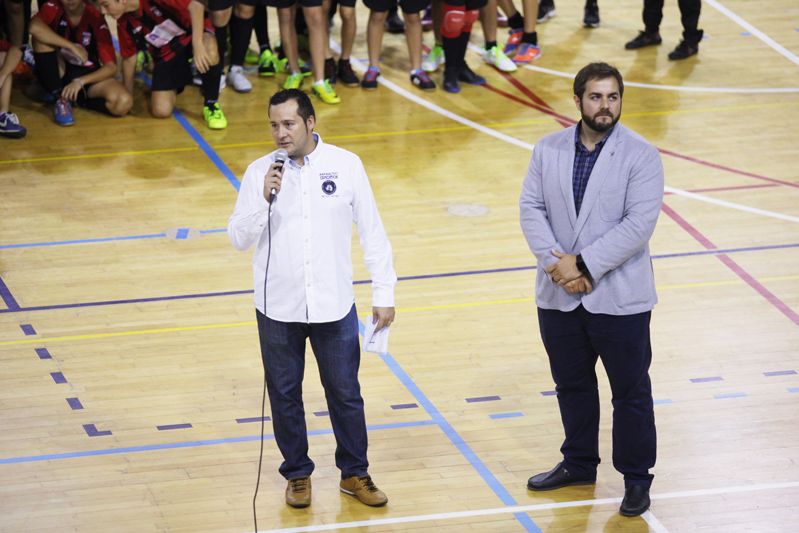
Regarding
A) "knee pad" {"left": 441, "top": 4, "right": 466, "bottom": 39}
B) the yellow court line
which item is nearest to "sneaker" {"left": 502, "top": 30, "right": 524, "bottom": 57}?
"knee pad" {"left": 441, "top": 4, "right": 466, "bottom": 39}

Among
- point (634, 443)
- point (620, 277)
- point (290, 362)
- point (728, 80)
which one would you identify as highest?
point (620, 277)

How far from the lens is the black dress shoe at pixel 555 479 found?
564cm

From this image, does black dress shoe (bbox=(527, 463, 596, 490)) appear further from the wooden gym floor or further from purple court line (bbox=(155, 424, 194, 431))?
purple court line (bbox=(155, 424, 194, 431))

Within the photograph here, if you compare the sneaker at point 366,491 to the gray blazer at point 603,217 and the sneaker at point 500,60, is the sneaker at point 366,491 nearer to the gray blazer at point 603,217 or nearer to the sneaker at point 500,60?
the gray blazer at point 603,217

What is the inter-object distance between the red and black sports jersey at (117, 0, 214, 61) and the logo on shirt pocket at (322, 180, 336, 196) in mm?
5381

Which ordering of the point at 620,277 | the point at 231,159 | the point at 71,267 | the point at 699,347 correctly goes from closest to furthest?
the point at 620,277 → the point at 699,347 → the point at 71,267 → the point at 231,159

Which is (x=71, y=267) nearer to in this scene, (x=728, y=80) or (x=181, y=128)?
(x=181, y=128)

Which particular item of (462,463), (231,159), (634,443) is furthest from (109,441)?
(231,159)

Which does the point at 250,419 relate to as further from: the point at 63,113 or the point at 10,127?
the point at 63,113

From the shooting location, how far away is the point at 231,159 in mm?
9531

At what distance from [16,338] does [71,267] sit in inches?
37.1

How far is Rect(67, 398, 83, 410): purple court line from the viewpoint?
6.32m

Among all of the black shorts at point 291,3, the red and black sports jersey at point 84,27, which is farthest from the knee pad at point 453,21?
the red and black sports jersey at point 84,27

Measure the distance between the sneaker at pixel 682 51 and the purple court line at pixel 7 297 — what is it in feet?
21.6
